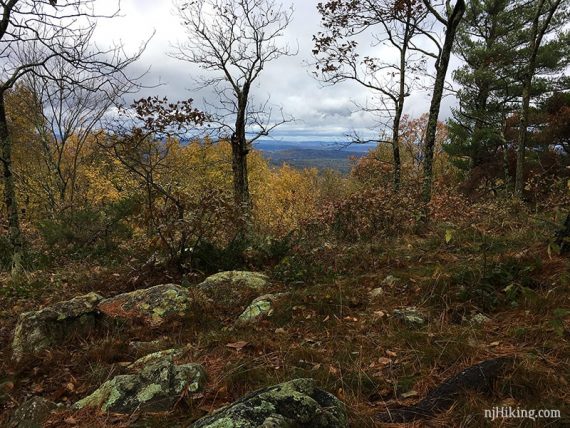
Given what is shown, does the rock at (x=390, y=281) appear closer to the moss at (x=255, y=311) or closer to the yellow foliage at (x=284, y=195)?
the moss at (x=255, y=311)

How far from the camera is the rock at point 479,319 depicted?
336 cm

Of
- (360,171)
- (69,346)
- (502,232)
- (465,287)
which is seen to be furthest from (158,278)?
(360,171)

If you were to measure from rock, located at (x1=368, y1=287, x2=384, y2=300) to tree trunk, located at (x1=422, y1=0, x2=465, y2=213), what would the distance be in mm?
4603

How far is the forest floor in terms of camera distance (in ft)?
8.05

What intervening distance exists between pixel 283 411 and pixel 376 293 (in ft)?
8.43

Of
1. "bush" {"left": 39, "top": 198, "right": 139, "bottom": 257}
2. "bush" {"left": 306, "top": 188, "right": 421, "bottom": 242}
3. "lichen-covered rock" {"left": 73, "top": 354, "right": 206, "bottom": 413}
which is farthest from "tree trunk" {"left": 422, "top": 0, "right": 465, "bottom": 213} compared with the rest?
"bush" {"left": 39, "top": 198, "right": 139, "bottom": 257}

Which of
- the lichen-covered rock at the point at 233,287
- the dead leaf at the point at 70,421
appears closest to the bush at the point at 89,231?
the lichen-covered rock at the point at 233,287

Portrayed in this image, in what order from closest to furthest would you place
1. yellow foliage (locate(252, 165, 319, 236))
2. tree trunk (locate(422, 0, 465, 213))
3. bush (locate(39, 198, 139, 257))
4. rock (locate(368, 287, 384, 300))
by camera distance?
rock (locate(368, 287, 384, 300))
tree trunk (locate(422, 0, 465, 213))
bush (locate(39, 198, 139, 257))
yellow foliage (locate(252, 165, 319, 236))

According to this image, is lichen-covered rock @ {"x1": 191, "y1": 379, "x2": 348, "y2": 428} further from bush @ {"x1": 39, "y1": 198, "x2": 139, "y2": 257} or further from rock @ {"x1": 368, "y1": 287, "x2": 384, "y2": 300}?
bush @ {"x1": 39, "y1": 198, "x2": 139, "y2": 257}

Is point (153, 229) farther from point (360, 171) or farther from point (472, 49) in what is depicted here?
point (360, 171)

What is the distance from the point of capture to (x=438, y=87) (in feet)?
29.5

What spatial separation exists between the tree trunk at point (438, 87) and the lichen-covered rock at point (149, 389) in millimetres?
6947

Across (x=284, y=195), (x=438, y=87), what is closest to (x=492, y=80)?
(x=438, y=87)

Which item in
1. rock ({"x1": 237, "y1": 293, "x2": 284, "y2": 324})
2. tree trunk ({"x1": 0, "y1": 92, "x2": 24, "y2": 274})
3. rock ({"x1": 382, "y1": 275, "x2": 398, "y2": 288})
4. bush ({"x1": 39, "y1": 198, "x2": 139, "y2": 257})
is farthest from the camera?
bush ({"x1": 39, "y1": 198, "x2": 139, "y2": 257})
